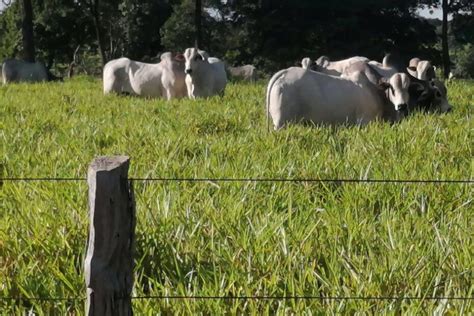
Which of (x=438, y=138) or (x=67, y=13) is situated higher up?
(x=67, y=13)

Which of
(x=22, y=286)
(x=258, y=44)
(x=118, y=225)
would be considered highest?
(x=258, y=44)

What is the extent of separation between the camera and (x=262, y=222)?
10.5ft

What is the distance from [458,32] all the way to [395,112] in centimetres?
2564

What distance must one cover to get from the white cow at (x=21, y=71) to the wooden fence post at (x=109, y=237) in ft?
57.8

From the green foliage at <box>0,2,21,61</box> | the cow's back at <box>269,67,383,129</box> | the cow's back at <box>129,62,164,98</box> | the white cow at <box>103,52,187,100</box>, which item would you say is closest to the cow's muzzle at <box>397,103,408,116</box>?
the cow's back at <box>269,67,383,129</box>

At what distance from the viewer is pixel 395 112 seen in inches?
289

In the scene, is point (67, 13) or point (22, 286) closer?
point (22, 286)

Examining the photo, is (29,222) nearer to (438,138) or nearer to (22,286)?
(22,286)

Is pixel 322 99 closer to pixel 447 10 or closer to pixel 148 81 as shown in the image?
pixel 148 81

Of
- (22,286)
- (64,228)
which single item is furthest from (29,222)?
(22,286)

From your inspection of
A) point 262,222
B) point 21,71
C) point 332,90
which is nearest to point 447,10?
point 21,71

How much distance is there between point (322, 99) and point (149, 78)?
558 cm

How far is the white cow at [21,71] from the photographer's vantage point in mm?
18906

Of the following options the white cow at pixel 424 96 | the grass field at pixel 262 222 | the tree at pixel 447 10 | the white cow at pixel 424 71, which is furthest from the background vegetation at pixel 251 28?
the grass field at pixel 262 222
